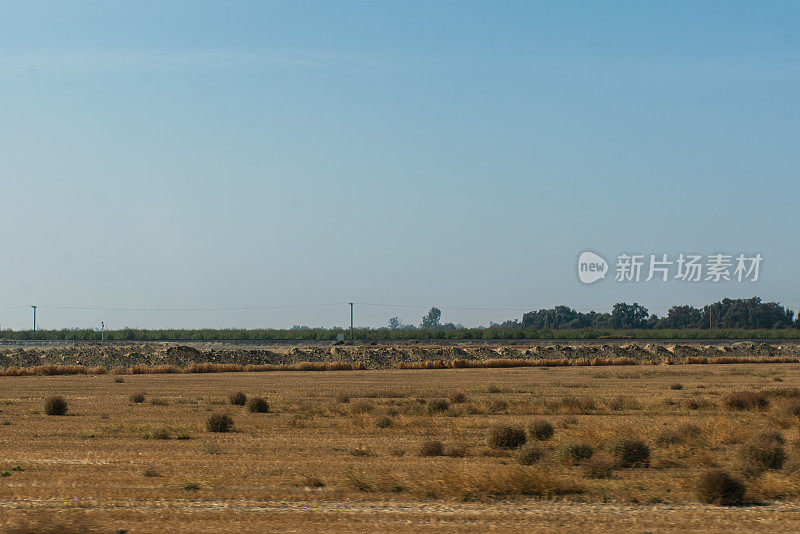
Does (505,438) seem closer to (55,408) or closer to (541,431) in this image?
(541,431)

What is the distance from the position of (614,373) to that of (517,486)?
53090 mm

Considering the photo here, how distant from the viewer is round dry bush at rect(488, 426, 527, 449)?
24.1 meters

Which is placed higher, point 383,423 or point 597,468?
point 597,468

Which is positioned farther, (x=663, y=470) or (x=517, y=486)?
(x=663, y=470)

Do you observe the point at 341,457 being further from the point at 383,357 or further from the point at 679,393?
the point at 383,357

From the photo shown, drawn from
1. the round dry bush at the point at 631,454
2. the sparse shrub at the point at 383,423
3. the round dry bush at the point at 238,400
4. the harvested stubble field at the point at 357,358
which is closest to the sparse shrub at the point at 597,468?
the round dry bush at the point at 631,454

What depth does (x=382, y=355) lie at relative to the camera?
100m

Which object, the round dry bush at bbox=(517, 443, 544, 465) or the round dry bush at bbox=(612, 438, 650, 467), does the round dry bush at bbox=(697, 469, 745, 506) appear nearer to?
the round dry bush at bbox=(612, 438, 650, 467)

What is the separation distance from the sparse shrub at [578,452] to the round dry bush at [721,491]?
460 cm

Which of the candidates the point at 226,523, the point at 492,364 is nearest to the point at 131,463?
the point at 226,523

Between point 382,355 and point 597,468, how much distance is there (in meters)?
81.0

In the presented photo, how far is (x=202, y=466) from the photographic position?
21.5m

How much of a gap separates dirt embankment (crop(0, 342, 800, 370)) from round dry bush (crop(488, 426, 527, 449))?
59288 mm

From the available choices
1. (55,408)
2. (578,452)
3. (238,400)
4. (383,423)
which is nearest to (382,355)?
(238,400)
